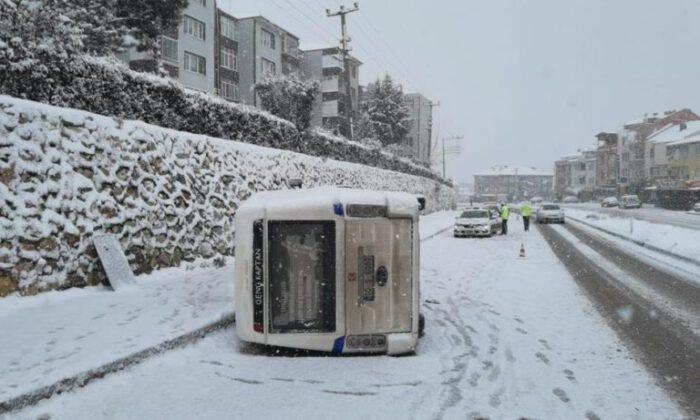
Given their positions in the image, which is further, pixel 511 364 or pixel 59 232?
pixel 59 232

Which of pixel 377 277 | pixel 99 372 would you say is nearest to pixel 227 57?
pixel 377 277

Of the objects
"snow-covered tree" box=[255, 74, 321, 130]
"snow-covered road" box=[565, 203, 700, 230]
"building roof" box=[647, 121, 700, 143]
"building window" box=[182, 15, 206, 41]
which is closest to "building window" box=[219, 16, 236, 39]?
"building window" box=[182, 15, 206, 41]

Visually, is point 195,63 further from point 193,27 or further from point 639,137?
point 639,137

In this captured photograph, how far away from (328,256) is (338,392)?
1.56m

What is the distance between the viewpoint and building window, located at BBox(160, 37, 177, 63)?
3516cm

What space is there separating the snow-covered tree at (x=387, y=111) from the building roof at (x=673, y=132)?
1901 inches

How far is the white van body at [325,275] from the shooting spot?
18.5ft

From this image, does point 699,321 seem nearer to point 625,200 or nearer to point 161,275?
point 161,275

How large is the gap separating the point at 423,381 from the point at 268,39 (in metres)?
49.2

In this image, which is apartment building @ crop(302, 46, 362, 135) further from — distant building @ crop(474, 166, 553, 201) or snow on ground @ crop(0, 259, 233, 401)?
distant building @ crop(474, 166, 553, 201)

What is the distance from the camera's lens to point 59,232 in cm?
812

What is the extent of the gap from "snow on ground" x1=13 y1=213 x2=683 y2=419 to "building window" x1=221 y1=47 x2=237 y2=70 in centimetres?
4149

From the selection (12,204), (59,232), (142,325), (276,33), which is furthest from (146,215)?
(276,33)

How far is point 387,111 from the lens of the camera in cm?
5312
